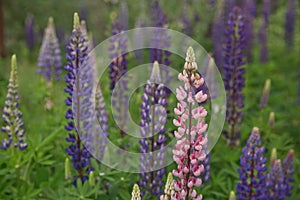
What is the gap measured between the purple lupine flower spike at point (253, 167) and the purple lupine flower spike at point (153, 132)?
0.51m

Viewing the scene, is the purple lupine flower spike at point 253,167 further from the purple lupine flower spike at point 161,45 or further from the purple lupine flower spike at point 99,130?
the purple lupine flower spike at point 161,45

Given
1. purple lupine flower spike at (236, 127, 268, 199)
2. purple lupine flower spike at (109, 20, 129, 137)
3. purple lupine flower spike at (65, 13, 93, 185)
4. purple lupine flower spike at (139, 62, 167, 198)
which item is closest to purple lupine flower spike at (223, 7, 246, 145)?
purple lupine flower spike at (109, 20, 129, 137)

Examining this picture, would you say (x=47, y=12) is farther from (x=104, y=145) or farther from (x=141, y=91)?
(x=104, y=145)

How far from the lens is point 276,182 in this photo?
353 centimetres

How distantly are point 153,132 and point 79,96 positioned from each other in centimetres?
53

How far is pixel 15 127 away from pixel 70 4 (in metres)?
6.07

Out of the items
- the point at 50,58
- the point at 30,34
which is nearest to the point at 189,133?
the point at 50,58

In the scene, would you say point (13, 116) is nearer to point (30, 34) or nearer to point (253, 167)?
point (253, 167)

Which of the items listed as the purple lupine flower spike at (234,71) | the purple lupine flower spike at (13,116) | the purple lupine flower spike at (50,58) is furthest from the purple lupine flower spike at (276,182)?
the purple lupine flower spike at (50,58)

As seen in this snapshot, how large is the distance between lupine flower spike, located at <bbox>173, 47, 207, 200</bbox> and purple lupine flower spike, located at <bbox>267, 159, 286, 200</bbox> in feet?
3.85

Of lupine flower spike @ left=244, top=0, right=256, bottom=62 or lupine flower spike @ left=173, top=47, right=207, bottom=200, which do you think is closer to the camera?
lupine flower spike @ left=173, top=47, right=207, bottom=200

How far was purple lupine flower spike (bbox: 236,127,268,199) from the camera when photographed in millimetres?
3176

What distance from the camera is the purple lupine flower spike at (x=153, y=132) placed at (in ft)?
10.6

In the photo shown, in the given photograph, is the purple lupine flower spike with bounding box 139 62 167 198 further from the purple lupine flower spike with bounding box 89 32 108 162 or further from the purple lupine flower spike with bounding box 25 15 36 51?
the purple lupine flower spike with bounding box 25 15 36 51
